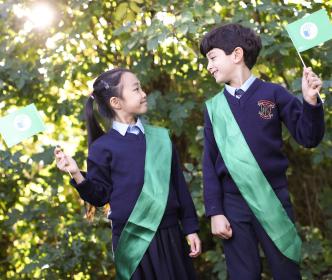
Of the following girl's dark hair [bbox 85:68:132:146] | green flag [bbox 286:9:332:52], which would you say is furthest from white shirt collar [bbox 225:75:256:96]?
girl's dark hair [bbox 85:68:132:146]

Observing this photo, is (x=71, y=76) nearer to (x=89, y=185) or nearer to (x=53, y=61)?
(x=53, y=61)

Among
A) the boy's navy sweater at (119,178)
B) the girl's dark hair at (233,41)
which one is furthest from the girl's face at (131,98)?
the girl's dark hair at (233,41)

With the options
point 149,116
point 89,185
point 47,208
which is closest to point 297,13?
point 149,116

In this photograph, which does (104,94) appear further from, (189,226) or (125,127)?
(189,226)

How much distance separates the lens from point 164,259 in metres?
2.82

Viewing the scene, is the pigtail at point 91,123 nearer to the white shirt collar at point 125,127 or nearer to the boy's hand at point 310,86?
the white shirt collar at point 125,127

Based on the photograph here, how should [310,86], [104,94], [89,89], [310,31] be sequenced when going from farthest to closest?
1. [89,89]
2. [104,94]
3. [310,31]
4. [310,86]

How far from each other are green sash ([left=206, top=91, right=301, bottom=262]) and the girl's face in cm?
41

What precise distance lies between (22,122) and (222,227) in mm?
958

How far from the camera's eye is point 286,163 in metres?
2.77

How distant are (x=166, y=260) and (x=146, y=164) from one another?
0.42 metres

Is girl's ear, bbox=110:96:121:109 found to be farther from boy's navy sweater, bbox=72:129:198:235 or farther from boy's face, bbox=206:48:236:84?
boy's face, bbox=206:48:236:84

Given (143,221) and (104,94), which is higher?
(104,94)

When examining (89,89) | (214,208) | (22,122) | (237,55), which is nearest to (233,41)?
(237,55)
